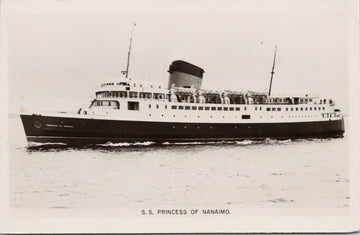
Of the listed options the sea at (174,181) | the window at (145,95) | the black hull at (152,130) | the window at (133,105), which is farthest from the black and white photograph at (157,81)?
the window at (133,105)

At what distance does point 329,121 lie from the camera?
4.59m

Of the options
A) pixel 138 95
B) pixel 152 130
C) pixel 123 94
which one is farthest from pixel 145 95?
pixel 152 130

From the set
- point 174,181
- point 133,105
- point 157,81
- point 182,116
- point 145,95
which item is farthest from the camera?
point 182,116

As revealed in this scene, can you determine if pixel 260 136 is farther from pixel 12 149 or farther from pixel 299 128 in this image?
pixel 12 149

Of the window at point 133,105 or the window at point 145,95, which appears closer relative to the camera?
the window at point 145,95

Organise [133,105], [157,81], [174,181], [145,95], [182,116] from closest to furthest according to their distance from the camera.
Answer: [174,181] → [157,81] → [145,95] → [133,105] → [182,116]

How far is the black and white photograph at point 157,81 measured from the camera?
368 cm

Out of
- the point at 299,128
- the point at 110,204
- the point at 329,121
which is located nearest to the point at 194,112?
the point at 299,128

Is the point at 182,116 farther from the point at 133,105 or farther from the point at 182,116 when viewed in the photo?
the point at 133,105

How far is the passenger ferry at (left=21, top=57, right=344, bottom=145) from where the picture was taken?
431cm

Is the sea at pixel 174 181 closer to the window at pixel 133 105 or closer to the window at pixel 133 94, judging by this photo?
the window at pixel 133 94

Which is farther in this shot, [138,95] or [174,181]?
[138,95]

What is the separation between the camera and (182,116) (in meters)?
5.32

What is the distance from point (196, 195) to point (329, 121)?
1887 mm
